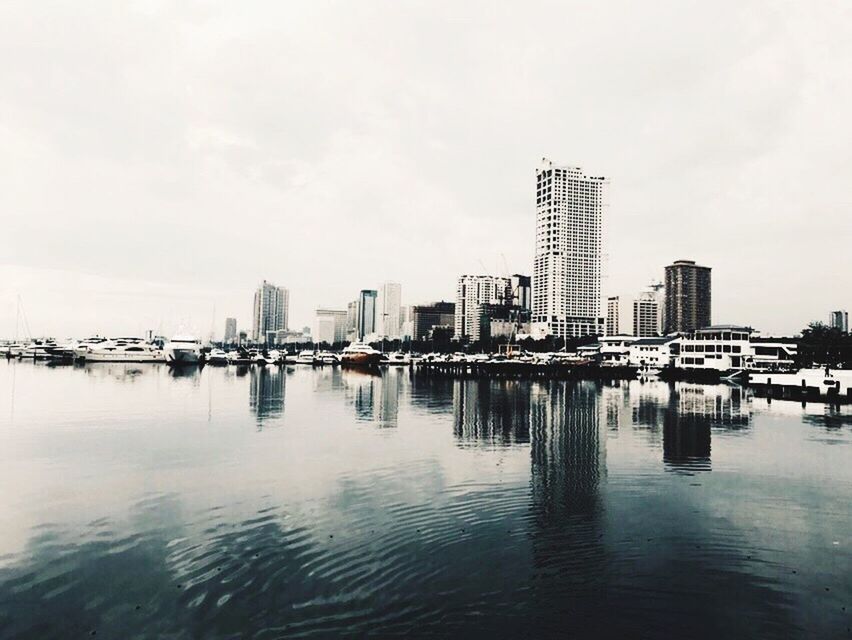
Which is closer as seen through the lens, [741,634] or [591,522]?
[741,634]

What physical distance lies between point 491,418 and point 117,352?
511 feet

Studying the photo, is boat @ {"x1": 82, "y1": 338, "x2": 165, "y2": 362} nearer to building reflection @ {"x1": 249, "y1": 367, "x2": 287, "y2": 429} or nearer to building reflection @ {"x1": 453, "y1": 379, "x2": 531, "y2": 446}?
building reflection @ {"x1": 249, "y1": 367, "x2": 287, "y2": 429}

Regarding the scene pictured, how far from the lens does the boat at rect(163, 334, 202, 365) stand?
161 m

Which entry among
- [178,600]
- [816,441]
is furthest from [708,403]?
[178,600]

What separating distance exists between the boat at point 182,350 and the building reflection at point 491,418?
11077 centimetres

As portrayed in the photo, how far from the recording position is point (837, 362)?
450 feet

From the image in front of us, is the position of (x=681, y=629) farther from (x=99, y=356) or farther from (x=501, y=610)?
(x=99, y=356)

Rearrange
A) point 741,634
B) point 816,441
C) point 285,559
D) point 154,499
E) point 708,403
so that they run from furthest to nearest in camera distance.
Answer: point 708,403 → point 816,441 → point 154,499 → point 285,559 → point 741,634

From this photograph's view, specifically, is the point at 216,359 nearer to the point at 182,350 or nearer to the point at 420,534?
the point at 182,350

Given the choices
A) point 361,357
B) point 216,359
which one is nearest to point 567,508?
point 361,357

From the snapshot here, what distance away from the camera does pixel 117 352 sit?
169125mm

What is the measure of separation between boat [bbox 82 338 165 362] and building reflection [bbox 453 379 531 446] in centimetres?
12967

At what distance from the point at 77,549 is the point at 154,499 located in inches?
226

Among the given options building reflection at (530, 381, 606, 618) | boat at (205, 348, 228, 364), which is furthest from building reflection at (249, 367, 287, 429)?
boat at (205, 348, 228, 364)
